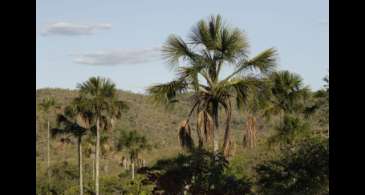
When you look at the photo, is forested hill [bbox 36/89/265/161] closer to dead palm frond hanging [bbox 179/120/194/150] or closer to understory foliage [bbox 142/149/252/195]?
dead palm frond hanging [bbox 179/120/194/150]

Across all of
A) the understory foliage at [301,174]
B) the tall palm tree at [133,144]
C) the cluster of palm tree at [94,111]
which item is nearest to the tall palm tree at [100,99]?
the cluster of palm tree at [94,111]

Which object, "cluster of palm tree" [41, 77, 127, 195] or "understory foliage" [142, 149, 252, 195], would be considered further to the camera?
"cluster of palm tree" [41, 77, 127, 195]

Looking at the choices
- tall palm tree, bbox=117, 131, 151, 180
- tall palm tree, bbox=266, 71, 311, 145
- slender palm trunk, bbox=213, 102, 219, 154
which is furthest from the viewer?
tall palm tree, bbox=117, 131, 151, 180

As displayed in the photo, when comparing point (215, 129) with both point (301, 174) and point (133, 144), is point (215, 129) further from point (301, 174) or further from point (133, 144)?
point (133, 144)

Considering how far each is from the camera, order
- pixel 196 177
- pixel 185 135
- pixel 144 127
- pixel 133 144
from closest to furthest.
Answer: pixel 196 177 < pixel 185 135 < pixel 133 144 < pixel 144 127

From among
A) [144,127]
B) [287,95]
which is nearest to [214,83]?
[287,95]

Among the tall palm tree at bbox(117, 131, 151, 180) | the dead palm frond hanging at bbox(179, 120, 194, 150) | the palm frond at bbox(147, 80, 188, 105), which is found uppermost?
the palm frond at bbox(147, 80, 188, 105)

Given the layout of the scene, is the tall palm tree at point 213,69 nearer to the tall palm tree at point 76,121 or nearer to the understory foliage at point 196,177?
the understory foliage at point 196,177

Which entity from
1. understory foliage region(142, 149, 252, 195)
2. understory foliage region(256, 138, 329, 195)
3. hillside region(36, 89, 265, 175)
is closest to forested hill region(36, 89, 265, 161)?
hillside region(36, 89, 265, 175)

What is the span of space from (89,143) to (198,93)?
35.0m

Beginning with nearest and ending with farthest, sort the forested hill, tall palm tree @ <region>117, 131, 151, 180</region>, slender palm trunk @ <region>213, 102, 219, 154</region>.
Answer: slender palm trunk @ <region>213, 102, 219, 154</region> < tall palm tree @ <region>117, 131, 151, 180</region> < the forested hill

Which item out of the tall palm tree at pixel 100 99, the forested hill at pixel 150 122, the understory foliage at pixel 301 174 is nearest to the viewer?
the understory foliage at pixel 301 174
